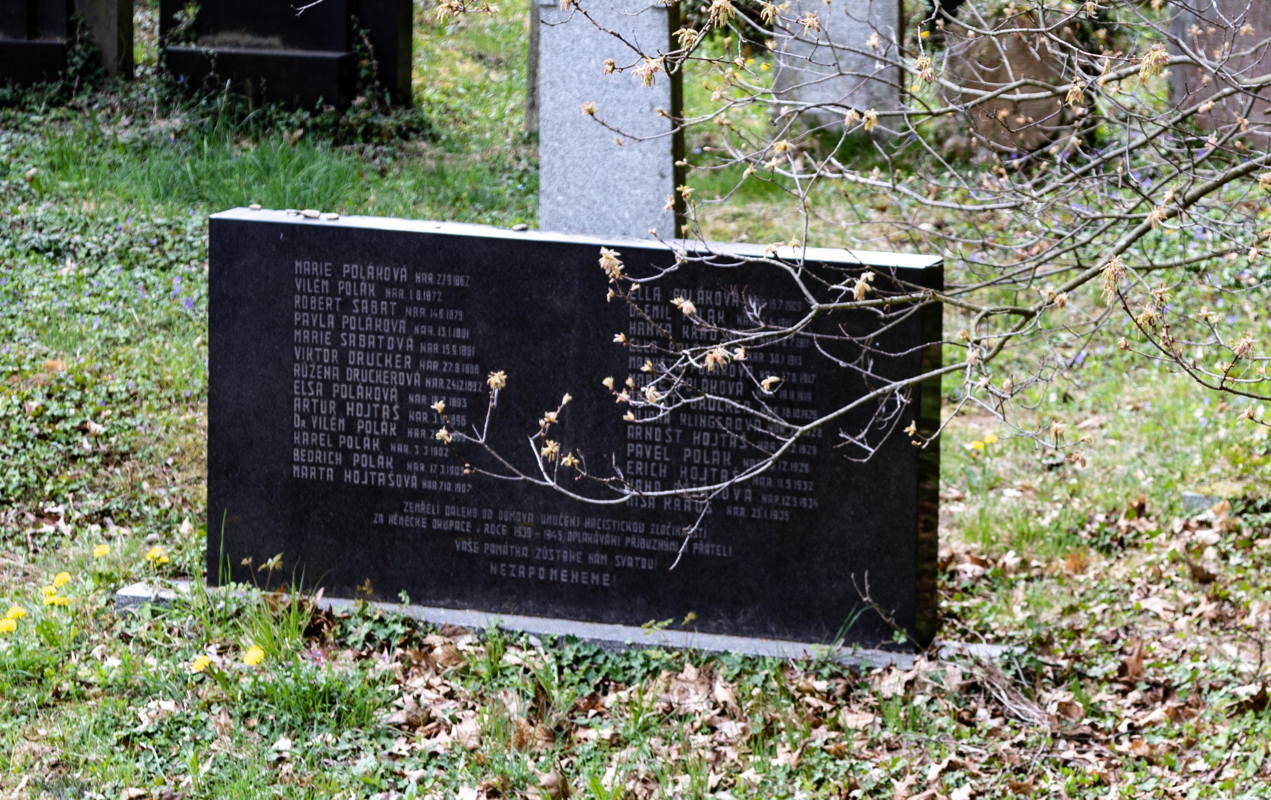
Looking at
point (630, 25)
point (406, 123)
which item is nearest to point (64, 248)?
point (406, 123)

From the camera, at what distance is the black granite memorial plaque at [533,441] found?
4.97 meters

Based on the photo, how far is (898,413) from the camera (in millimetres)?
4832

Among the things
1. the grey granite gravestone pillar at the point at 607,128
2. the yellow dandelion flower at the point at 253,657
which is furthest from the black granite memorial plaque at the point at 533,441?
the yellow dandelion flower at the point at 253,657

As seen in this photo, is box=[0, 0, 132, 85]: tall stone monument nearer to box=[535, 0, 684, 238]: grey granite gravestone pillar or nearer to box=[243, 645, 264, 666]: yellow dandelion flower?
box=[535, 0, 684, 238]: grey granite gravestone pillar

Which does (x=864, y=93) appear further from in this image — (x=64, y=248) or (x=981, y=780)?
(x=981, y=780)

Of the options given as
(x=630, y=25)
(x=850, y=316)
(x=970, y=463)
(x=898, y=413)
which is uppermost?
(x=630, y=25)

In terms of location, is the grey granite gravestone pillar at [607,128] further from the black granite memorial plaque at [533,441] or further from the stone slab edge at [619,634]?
the stone slab edge at [619,634]

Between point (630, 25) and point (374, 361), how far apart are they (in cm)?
153

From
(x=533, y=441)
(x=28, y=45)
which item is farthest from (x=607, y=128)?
(x=28, y=45)

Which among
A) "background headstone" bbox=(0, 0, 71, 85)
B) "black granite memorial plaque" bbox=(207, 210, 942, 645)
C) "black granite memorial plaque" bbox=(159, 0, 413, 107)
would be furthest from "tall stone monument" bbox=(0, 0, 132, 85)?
"black granite memorial plaque" bbox=(207, 210, 942, 645)

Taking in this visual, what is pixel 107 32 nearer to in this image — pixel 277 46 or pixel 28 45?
pixel 28 45

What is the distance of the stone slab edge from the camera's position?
505cm

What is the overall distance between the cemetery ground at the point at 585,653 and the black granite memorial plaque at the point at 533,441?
0.23 metres

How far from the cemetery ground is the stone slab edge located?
6 cm
